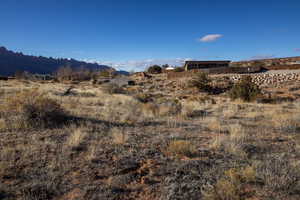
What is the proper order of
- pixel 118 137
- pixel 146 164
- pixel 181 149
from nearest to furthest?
pixel 146 164, pixel 181 149, pixel 118 137

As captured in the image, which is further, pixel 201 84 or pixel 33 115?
pixel 201 84

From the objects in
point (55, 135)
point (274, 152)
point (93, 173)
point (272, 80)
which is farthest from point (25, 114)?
point (272, 80)

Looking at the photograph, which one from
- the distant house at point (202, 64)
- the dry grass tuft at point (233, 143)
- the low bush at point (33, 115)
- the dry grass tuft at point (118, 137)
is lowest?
the dry grass tuft at point (233, 143)

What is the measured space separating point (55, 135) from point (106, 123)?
6.77 feet

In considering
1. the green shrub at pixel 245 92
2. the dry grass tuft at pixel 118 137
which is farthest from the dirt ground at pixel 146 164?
the green shrub at pixel 245 92

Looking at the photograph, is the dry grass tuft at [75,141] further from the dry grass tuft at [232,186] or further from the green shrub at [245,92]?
the green shrub at [245,92]

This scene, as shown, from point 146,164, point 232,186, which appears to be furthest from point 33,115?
point 232,186

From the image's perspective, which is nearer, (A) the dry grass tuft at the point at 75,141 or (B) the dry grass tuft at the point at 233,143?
(B) the dry grass tuft at the point at 233,143

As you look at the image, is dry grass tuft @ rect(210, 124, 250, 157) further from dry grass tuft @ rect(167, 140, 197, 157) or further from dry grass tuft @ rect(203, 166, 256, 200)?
dry grass tuft @ rect(203, 166, 256, 200)

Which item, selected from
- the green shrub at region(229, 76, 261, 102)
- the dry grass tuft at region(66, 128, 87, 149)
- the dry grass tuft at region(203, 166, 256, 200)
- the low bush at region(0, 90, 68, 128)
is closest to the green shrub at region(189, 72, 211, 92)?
the green shrub at region(229, 76, 261, 102)

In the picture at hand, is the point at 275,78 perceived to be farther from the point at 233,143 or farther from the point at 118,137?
the point at 118,137

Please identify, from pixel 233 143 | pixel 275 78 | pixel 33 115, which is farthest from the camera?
pixel 275 78

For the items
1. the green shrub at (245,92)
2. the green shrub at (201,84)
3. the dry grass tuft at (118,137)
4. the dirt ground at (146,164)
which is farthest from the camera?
the green shrub at (201,84)

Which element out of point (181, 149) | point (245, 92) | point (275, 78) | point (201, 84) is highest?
point (275, 78)
